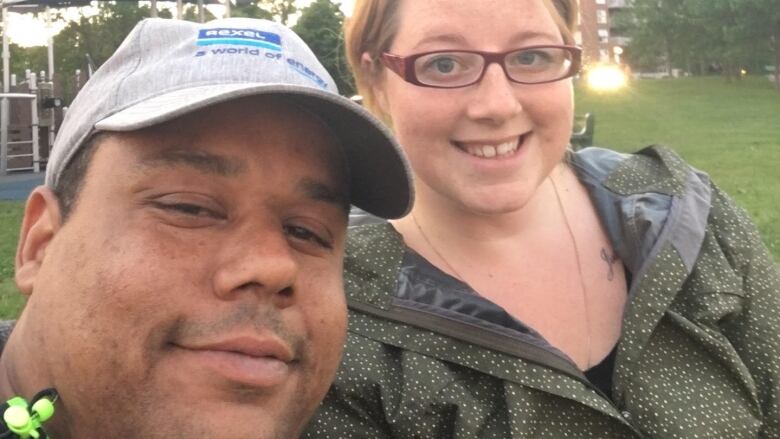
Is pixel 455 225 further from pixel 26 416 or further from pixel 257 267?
pixel 26 416

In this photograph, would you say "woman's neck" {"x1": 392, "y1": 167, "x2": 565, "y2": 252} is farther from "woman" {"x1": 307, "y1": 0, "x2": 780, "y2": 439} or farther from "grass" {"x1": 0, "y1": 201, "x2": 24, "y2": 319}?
"grass" {"x1": 0, "y1": 201, "x2": 24, "y2": 319}

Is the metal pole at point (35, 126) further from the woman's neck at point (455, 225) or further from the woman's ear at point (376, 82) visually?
the woman's neck at point (455, 225)

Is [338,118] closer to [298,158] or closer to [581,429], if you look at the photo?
[298,158]

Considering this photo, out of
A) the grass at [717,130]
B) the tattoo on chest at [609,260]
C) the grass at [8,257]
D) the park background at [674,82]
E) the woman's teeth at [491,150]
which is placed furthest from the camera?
the grass at [717,130]

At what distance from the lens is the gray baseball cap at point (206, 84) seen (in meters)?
1.34

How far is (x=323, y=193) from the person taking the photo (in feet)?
5.01

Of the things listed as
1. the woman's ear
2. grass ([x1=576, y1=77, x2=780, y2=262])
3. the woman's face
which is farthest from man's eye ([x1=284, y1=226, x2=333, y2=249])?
grass ([x1=576, y1=77, x2=780, y2=262])

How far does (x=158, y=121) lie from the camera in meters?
1.28

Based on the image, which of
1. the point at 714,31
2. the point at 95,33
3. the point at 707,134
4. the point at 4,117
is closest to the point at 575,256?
the point at 4,117

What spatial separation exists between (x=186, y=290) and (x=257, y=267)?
0.11 m

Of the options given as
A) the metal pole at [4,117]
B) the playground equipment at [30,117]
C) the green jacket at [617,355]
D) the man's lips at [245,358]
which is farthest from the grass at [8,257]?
the playground equipment at [30,117]

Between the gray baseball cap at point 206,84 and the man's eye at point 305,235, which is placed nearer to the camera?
the gray baseball cap at point 206,84

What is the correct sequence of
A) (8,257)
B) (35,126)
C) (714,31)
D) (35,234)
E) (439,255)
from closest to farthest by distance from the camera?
1. (35,234)
2. (439,255)
3. (8,257)
4. (35,126)
5. (714,31)

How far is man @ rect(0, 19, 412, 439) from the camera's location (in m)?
1.28
